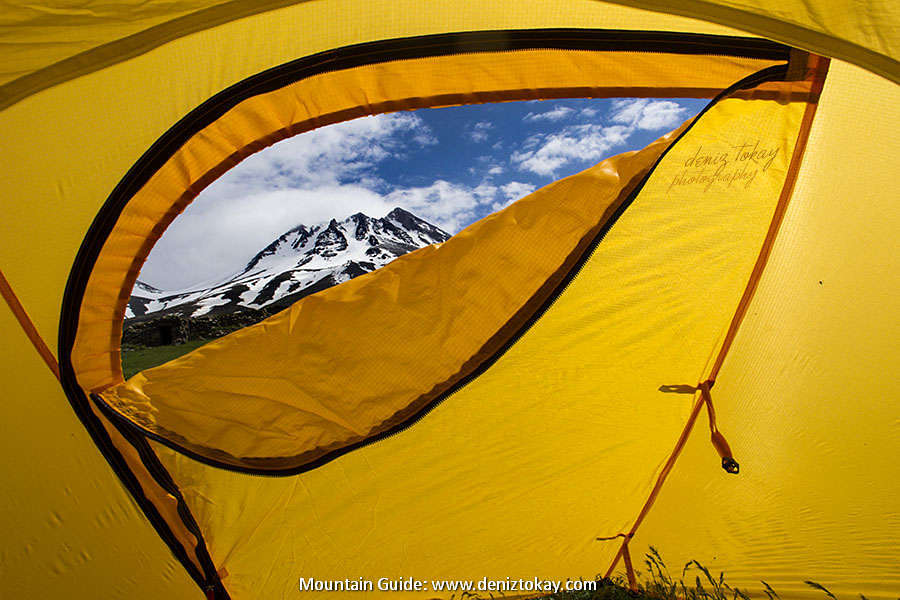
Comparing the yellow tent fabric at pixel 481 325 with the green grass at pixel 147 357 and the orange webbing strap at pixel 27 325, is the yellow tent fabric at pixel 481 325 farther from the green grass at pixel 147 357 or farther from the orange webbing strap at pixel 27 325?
the green grass at pixel 147 357

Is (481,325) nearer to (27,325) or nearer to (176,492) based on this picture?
(176,492)

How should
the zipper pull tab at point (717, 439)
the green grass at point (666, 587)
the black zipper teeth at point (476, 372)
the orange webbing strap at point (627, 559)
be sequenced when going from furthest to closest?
the orange webbing strap at point (627, 559) → the green grass at point (666, 587) → the zipper pull tab at point (717, 439) → the black zipper teeth at point (476, 372)

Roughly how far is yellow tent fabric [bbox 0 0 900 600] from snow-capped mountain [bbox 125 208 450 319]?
91.2 meters

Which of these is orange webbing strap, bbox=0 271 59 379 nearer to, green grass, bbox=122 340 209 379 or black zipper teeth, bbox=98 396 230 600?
black zipper teeth, bbox=98 396 230 600

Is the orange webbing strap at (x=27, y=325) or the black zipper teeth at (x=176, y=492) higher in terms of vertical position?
the orange webbing strap at (x=27, y=325)

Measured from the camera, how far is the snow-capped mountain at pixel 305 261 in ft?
323

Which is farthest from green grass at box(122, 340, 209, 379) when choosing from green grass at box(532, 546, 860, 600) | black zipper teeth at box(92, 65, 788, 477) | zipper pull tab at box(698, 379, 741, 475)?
zipper pull tab at box(698, 379, 741, 475)

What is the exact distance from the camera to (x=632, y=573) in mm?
2387

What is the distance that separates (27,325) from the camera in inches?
62.6

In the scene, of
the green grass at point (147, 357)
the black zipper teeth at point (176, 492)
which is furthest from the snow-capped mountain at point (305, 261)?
the black zipper teeth at point (176, 492)

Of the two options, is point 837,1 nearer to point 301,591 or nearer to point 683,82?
point 683,82

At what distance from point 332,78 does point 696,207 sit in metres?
1.41

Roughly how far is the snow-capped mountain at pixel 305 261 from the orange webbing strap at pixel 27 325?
91.2 m

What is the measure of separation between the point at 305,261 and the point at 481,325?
15749 centimetres
